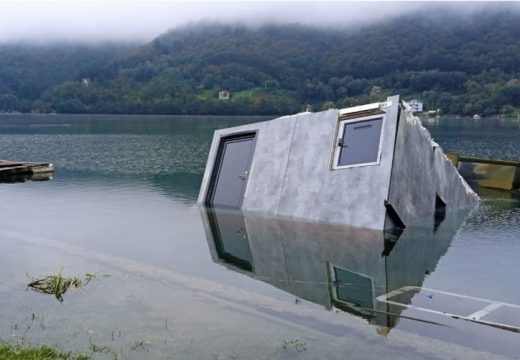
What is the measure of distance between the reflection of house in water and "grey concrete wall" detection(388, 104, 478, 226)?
0.64m

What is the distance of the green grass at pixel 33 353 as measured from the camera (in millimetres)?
7727

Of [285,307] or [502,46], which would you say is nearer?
[285,307]

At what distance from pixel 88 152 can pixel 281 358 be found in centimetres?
4563

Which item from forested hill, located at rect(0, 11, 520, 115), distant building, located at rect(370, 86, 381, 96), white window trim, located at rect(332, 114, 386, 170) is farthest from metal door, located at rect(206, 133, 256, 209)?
distant building, located at rect(370, 86, 381, 96)

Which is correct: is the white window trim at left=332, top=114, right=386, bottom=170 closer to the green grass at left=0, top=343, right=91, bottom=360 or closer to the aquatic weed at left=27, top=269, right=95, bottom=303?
the aquatic weed at left=27, top=269, right=95, bottom=303

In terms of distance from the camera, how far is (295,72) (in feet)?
481

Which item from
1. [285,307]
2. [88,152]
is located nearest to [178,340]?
[285,307]

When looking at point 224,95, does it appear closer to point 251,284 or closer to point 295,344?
point 251,284

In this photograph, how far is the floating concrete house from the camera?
17.0 m

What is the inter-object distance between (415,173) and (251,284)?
749 centimetres

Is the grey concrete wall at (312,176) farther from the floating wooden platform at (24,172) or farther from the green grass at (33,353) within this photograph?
the floating wooden platform at (24,172)

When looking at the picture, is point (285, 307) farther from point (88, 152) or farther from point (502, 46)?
point (502, 46)

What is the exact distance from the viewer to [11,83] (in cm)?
17850

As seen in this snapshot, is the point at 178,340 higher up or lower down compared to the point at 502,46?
higher up
